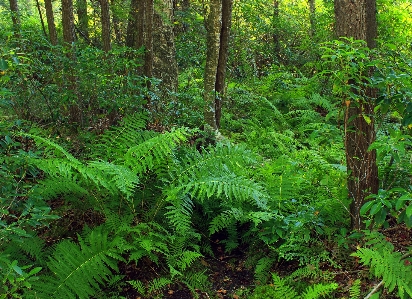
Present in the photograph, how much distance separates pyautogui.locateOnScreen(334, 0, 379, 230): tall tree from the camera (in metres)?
3.73

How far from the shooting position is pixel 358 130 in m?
3.83

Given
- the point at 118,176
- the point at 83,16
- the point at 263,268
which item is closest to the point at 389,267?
the point at 263,268

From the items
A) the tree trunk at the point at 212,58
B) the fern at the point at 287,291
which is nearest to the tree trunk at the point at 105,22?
the tree trunk at the point at 212,58

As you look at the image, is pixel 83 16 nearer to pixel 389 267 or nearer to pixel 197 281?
pixel 197 281

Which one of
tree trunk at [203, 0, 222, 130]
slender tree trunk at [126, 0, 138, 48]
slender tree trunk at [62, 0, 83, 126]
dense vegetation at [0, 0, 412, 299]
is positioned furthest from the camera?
slender tree trunk at [126, 0, 138, 48]

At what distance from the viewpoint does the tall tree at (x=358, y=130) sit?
12.3 ft

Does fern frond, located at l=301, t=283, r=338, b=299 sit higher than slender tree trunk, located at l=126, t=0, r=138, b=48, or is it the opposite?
slender tree trunk, located at l=126, t=0, r=138, b=48

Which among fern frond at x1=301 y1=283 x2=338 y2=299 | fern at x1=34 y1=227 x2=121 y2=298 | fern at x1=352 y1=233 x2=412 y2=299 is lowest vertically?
fern frond at x1=301 y1=283 x2=338 y2=299

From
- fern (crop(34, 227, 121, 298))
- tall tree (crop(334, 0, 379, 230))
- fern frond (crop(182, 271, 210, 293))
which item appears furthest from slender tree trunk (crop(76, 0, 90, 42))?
fern frond (crop(182, 271, 210, 293))

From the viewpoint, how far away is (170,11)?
8.06 metres

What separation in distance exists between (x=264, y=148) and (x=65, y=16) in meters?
4.23

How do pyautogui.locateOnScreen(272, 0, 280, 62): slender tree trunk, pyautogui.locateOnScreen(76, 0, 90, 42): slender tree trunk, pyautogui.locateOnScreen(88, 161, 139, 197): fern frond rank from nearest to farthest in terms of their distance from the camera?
pyautogui.locateOnScreen(88, 161, 139, 197): fern frond < pyautogui.locateOnScreen(76, 0, 90, 42): slender tree trunk < pyautogui.locateOnScreen(272, 0, 280, 62): slender tree trunk

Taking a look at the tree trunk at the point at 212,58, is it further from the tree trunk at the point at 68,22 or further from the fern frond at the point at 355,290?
the fern frond at the point at 355,290

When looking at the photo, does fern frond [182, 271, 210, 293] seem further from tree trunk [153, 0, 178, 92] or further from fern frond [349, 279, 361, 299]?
tree trunk [153, 0, 178, 92]
